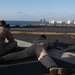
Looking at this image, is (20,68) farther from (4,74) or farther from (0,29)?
(0,29)

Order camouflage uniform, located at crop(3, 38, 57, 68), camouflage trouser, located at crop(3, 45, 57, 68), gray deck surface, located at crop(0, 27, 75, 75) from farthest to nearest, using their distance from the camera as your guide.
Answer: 1. camouflage uniform, located at crop(3, 38, 57, 68)
2. camouflage trouser, located at crop(3, 45, 57, 68)
3. gray deck surface, located at crop(0, 27, 75, 75)

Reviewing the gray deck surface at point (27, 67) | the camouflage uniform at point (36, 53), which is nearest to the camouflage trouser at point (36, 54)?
the camouflage uniform at point (36, 53)

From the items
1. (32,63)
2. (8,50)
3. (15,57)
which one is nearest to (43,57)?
(32,63)

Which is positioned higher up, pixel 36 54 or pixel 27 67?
pixel 36 54

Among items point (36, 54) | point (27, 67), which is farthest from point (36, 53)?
point (27, 67)

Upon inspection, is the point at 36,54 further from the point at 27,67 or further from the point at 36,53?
the point at 27,67

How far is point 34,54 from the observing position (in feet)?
31.0

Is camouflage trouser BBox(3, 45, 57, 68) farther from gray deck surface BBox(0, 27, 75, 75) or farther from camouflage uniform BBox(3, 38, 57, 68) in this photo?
gray deck surface BBox(0, 27, 75, 75)

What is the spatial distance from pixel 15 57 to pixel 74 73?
245 cm

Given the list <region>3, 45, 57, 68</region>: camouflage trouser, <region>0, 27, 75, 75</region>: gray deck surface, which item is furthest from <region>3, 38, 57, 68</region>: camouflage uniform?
<region>0, 27, 75, 75</region>: gray deck surface

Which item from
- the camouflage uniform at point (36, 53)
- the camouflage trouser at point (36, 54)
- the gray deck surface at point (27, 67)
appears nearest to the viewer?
the gray deck surface at point (27, 67)

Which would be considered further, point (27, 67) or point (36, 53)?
point (36, 53)

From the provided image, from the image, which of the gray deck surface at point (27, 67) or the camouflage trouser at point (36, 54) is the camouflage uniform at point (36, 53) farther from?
the gray deck surface at point (27, 67)

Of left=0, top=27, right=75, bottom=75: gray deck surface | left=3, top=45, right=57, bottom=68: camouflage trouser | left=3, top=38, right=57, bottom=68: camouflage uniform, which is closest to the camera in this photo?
left=0, top=27, right=75, bottom=75: gray deck surface
